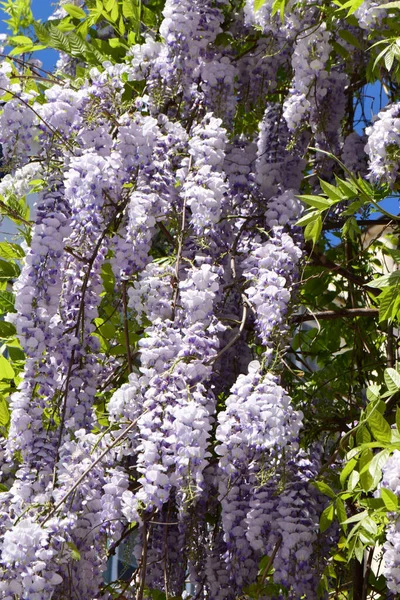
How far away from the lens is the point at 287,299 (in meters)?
2.11

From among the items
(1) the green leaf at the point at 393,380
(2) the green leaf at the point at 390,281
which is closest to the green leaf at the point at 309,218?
(2) the green leaf at the point at 390,281

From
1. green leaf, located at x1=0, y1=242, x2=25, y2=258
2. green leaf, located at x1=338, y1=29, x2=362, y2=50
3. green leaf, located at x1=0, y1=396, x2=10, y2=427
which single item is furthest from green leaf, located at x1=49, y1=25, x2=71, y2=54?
green leaf, located at x1=0, y1=396, x2=10, y2=427

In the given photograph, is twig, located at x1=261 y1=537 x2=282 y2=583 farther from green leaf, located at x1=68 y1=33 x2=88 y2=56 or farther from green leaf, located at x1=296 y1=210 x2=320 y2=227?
green leaf, located at x1=68 y1=33 x2=88 y2=56

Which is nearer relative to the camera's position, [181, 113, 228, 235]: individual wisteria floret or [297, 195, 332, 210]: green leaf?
[297, 195, 332, 210]: green leaf

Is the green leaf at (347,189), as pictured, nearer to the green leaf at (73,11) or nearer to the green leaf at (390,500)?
the green leaf at (390,500)

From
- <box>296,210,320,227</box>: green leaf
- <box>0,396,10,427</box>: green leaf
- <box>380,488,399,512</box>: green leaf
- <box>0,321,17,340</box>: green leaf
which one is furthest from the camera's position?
<box>0,321,17,340</box>: green leaf

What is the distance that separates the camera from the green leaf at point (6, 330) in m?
2.53

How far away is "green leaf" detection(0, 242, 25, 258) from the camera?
8.95 feet

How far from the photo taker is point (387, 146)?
2.19m

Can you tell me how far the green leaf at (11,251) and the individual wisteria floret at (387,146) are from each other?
1070 millimetres

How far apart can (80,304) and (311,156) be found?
1148 mm

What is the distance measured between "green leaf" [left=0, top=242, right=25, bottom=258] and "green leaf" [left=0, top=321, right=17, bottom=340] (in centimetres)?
26

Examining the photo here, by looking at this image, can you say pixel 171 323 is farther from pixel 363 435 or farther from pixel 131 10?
pixel 131 10

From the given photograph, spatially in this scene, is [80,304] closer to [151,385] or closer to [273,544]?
[151,385]
